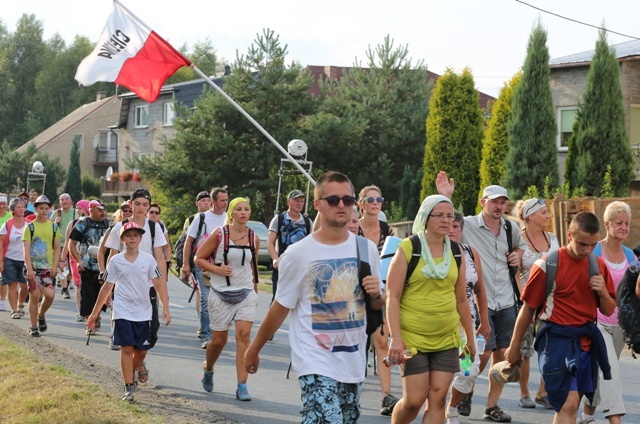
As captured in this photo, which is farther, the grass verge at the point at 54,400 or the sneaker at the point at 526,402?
the sneaker at the point at 526,402

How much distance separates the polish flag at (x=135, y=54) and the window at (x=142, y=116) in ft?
146

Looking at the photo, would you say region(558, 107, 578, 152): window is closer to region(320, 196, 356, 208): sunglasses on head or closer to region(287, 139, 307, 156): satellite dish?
region(287, 139, 307, 156): satellite dish

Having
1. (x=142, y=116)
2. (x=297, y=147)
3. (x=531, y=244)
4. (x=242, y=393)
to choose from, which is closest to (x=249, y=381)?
(x=242, y=393)

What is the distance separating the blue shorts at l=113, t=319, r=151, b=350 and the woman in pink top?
3980 mm

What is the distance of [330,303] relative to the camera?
6.16 m

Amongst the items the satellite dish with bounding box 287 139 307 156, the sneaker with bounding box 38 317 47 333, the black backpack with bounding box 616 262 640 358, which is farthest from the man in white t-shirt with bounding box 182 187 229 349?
the satellite dish with bounding box 287 139 307 156

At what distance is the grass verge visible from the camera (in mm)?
8641

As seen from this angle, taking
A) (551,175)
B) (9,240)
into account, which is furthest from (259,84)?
(9,240)

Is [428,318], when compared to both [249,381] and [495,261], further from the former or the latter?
[249,381]

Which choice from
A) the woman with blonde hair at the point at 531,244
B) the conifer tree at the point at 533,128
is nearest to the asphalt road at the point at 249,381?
the woman with blonde hair at the point at 531,244

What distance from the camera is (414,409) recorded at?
7.11 m

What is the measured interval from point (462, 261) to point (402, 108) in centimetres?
3512

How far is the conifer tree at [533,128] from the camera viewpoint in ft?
87.7

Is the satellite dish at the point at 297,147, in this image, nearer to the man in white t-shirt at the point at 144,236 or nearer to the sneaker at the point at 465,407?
the man in white t-shirt at the point at 144,236
